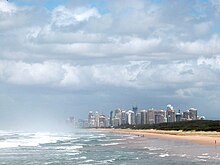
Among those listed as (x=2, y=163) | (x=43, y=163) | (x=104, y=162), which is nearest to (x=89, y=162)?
(x=104, y=162)

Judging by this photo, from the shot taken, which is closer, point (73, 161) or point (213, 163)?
point (213, 163)

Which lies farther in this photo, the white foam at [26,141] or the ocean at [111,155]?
the white foam at [26,141]

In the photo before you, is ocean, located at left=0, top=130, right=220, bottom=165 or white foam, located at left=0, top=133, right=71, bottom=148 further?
white foam, located at left=0, top=133, right=71, bottom=148

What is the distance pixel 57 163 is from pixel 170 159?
9.69 m

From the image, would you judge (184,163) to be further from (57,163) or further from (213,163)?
(57,163)

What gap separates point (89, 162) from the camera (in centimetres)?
3744

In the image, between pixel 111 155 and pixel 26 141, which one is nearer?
pixel 111 155

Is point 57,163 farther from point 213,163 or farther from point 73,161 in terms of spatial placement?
point 213,163

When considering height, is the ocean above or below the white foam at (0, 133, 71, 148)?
below

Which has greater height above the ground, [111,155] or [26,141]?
[26,141]

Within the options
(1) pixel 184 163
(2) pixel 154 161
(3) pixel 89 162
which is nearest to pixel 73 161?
(3) pixel 89 162

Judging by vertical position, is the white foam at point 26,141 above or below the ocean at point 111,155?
above

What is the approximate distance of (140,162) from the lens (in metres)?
37.0

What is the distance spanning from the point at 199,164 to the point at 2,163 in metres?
15.5
